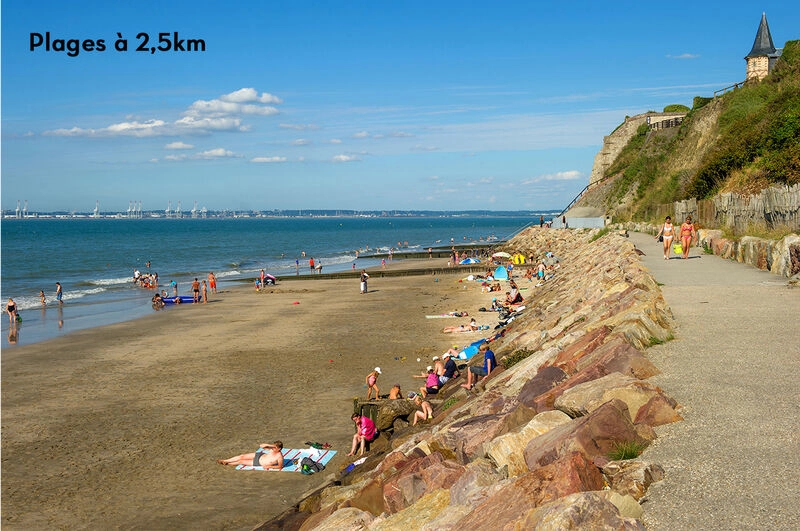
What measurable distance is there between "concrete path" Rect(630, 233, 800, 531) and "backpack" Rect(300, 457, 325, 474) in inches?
241

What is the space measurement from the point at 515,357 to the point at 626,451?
7.72 m

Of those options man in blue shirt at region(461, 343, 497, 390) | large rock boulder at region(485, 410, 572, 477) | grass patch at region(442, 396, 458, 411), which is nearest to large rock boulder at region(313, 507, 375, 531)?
large rock boulder at region(485, 410, 572, 477)

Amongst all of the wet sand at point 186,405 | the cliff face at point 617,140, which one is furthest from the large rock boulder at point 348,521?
the cliff face at point 617,140

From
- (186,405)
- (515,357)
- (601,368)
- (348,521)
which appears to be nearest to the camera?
(348,521)

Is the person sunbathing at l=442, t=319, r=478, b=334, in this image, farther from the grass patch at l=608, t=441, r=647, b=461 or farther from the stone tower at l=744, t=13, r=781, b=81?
the stone tower at l=744, t=13, r=781, b=81

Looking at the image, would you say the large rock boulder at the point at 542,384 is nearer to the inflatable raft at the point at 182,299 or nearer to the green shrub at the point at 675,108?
the inflatable raft at the point at 182,299

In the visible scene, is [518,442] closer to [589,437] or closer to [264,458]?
[589,437]

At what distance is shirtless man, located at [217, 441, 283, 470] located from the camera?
1283 centimetres

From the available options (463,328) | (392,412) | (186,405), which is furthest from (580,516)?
(463,328)

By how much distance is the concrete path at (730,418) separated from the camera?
212 inches

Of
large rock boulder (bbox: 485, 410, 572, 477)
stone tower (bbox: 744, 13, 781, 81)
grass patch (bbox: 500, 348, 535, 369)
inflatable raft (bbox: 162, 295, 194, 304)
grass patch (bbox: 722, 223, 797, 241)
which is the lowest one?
inflatable raft (bbox: 162, 295, 194, 304)

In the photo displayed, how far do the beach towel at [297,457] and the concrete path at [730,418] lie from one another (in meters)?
6.29

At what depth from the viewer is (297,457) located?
13219 millimetres

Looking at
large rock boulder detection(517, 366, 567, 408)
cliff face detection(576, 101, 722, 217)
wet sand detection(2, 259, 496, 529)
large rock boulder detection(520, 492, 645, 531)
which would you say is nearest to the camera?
large rock boulder detection(520, 492, 645, 531)
